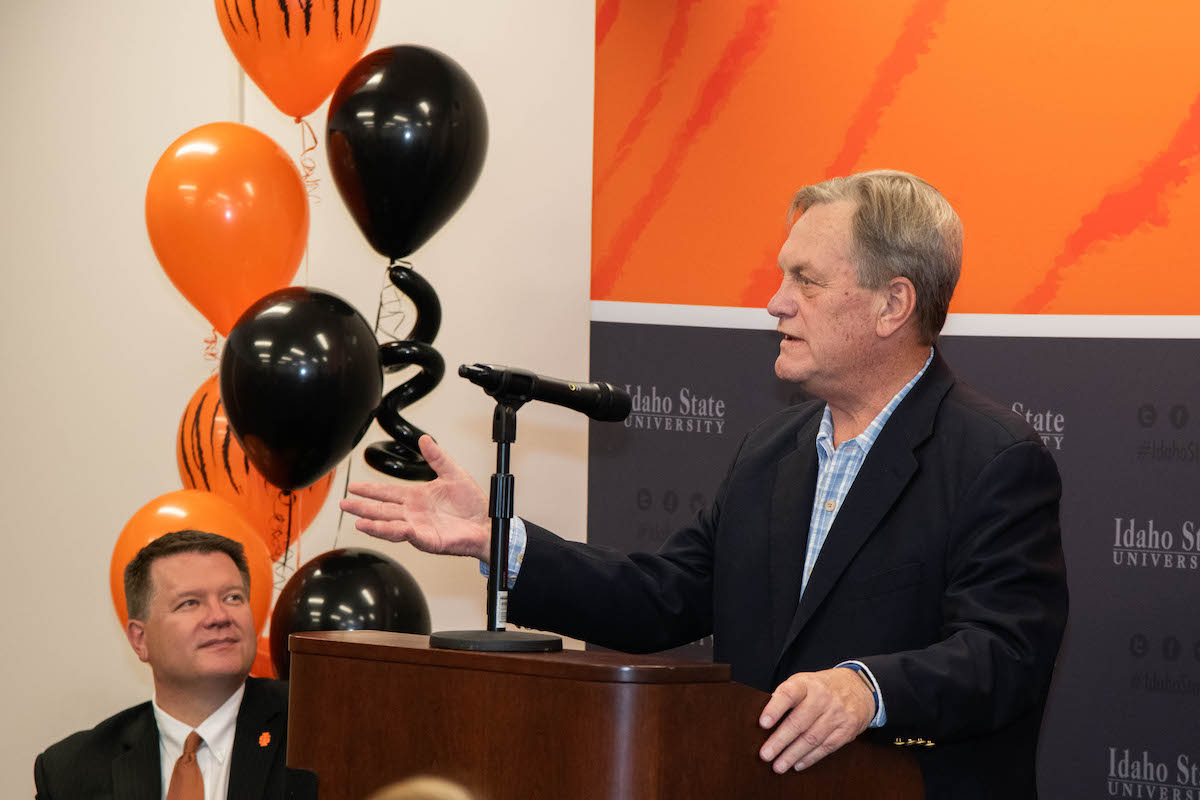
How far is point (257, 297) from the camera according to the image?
122 inches

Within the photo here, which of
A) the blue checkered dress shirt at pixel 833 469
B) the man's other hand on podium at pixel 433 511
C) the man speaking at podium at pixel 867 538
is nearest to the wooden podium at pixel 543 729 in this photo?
the man speaking at podium at pixel 867 538

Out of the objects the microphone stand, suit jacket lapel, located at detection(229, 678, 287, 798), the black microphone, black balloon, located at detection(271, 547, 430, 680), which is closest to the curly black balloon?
black balloon, located at detection(271, 547, 430, 680)

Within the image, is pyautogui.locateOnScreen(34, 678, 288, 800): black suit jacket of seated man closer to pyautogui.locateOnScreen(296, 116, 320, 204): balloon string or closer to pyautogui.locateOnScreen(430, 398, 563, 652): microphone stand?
pyautogui.locateOnScreen(430, 398, 563, 652): microphone stand

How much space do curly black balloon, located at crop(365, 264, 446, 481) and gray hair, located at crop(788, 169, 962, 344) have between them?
1.19 m

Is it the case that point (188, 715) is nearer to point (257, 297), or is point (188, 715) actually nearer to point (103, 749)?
point (103, 749)

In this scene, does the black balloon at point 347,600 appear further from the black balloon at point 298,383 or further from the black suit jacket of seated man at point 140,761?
the black balloon at point 298,383

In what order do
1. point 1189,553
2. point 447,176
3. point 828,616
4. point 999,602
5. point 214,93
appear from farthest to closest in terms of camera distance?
point 214,93 → point 447,176 → point 1189,553 → point 828,616 → point 999,602

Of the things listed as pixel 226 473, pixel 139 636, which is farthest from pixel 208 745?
pixel 226 473

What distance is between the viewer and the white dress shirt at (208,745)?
9.56ft

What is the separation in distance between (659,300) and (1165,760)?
1610mm

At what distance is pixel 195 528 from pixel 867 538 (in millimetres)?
1747

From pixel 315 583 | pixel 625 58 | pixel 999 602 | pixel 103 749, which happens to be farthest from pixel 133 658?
pixel 999 602

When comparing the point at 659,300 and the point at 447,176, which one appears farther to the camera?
the point at 659,300

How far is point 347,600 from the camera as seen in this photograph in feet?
9.48
